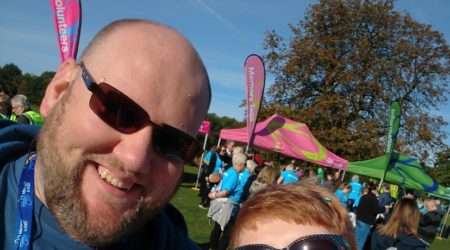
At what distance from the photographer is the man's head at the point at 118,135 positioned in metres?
1.06

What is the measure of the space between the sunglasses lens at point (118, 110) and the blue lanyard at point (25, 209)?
368 millimetres

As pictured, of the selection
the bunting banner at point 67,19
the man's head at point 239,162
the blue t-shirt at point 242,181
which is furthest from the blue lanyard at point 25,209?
the man's head at point 239,162

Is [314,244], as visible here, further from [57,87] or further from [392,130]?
[392,130]

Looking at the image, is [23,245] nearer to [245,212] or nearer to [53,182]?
[53,182]

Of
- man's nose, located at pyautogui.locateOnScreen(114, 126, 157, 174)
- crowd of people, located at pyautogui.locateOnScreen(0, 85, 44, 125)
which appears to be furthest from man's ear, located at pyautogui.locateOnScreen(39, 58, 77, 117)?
crowd of people, located at pyautogui.locateOnScreen(0, 85, 44, 125)

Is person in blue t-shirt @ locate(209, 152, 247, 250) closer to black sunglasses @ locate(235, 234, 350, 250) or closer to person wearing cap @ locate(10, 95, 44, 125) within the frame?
person wearing cap @ locate(10, 95, 44, 125)

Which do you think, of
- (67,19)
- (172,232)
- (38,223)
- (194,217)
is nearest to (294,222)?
(172,232)

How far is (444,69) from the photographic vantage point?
22.7 meters

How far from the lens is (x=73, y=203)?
1.06m

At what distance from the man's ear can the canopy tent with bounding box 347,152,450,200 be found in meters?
11.9

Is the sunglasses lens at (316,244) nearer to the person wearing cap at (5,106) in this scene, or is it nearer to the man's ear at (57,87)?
the man's ear at (57,87)

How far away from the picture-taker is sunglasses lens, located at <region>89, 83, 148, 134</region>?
108cm

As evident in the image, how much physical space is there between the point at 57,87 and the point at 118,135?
344mm

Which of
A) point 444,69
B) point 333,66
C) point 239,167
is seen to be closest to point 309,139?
point 239,167
